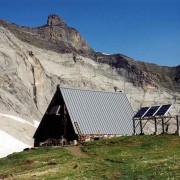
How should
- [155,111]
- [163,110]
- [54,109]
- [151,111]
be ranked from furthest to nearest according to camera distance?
[54,109] → [151,111] → [155,111] → [163,110]

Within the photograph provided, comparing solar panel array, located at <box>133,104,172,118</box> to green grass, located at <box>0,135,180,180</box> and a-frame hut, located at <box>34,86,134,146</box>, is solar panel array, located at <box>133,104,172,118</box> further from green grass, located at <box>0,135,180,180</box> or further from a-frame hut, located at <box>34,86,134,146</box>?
green grass, located at <box>0,135,180,180</box>

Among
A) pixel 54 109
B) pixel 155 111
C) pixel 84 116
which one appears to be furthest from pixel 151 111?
pixel 54 109

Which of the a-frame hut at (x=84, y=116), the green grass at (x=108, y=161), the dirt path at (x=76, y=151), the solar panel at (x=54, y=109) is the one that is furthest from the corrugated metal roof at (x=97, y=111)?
the green grass at (x=108, y=161)

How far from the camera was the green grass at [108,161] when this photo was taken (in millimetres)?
31727

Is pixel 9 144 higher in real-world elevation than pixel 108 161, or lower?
higher

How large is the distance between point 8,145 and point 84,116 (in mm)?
57393

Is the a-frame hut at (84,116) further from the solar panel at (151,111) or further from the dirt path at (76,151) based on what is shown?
the dirt path at (76,151)

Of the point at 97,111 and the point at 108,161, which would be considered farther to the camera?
the point at 97,111

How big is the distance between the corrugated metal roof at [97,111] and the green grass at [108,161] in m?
10.1

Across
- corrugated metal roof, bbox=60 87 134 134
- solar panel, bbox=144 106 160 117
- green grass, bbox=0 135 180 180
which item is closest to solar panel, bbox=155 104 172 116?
solar panel, bbox=144 106 160 117

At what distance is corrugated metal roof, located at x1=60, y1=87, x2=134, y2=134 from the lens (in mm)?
62422

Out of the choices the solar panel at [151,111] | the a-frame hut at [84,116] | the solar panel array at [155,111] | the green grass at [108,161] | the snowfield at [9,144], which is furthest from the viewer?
the snowfield at [9,144]

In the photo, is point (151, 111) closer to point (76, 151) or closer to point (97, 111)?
point (97, 111)

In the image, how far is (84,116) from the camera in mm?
62844
